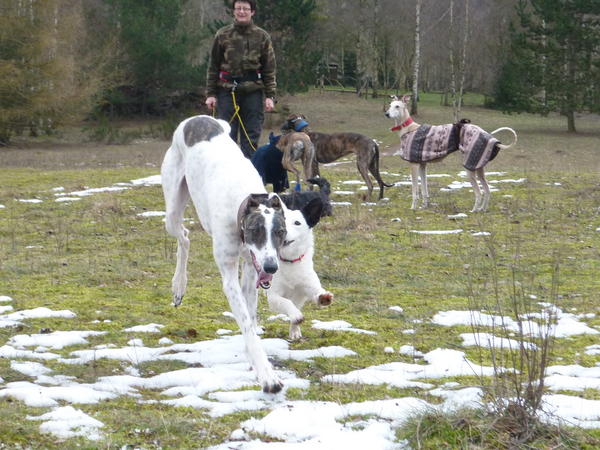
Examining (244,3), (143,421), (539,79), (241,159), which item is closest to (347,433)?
(143,421)

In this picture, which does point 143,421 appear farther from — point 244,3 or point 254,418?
point 244,3

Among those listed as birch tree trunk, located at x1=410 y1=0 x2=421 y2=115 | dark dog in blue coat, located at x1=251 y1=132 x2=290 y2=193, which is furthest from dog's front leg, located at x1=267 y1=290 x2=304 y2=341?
birch tree trunk, located at x1=410 y1=0 x2=421 y2=115

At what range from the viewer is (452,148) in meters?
11.9

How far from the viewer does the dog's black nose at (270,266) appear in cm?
374

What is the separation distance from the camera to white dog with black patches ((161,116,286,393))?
3.86 metres

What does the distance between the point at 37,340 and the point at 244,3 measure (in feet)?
14.7

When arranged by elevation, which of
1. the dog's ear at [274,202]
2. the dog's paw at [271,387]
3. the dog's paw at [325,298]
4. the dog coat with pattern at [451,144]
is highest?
the dog's ear at [274,202]

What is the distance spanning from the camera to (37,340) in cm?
479

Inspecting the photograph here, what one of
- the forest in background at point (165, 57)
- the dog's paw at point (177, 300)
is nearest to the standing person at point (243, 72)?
the dog's paw at point (177, 300)

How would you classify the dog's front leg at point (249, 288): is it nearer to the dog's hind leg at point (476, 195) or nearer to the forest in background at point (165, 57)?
the dog's hind leg at point (476, 195)

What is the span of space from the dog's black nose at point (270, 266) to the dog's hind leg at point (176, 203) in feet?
6.25

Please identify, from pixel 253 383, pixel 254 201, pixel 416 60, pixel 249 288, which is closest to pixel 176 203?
pixel 249 288

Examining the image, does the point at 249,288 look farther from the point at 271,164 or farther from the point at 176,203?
the point at 271,164

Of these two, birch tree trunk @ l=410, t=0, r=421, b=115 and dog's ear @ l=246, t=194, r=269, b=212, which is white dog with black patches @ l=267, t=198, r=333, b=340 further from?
birch tree trunk @ l=410, t=0, r=421, b=115
